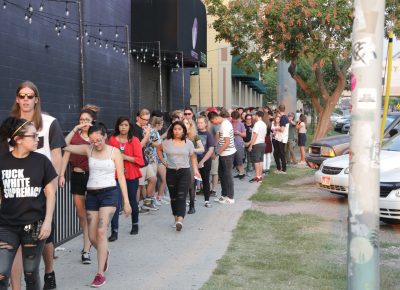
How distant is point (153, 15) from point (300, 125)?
6.21 metres

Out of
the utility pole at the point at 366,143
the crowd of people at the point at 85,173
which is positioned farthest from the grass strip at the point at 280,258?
the utility pole at the point at 366,143

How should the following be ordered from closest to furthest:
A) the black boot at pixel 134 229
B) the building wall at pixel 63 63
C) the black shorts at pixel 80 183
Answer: the black shorts at pixel 80 183
the black boot at pixel 134 229
the building wall at pixel 63 63

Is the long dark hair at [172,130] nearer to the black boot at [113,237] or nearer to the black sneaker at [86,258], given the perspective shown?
Answer: the black boot at [113,237]

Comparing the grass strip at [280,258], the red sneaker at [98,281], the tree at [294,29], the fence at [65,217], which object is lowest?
the grass strip at [280,258]

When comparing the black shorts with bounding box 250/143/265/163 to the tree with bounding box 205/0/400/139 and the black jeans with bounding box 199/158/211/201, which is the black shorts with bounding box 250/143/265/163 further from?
the tree with bounding box 205/0/400/139

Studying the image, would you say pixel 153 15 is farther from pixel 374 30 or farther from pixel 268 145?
pixel 374 30

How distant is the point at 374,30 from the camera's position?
15.1ft

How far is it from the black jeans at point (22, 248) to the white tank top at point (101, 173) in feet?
5.59

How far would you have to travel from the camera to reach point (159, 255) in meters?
7.70

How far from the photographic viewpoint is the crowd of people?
483 cm

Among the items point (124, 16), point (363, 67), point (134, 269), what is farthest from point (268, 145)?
point (363, 67)

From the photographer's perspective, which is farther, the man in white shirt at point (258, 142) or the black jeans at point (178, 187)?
the man in white shirt at point (258, 142)

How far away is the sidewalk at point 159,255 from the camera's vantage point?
652 cm

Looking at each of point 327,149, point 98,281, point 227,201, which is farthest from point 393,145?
point 98,281
